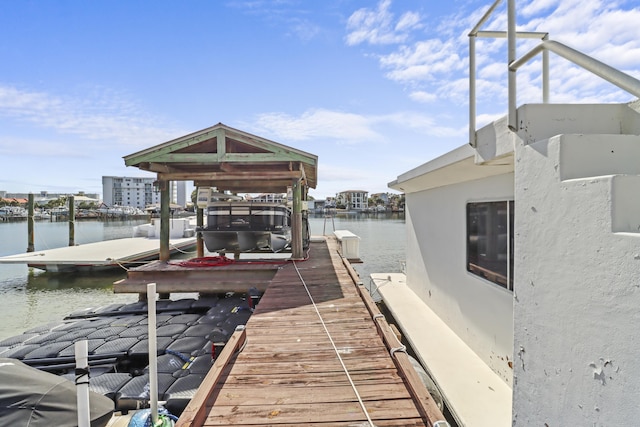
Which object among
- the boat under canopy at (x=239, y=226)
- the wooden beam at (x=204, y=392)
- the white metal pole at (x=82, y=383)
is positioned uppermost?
the boat under canopy at (x=239, y=226)

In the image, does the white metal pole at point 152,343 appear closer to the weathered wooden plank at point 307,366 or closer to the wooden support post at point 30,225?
the weathered wooden plank at point 307,366

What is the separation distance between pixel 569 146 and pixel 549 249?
511 mm

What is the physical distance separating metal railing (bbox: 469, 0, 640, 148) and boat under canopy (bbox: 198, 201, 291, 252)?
6433mm

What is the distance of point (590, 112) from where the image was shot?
6.25 feet

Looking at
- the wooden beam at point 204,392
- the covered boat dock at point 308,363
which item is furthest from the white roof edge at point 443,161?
the wooden beam at point 204,392

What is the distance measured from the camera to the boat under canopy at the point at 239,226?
333 inches

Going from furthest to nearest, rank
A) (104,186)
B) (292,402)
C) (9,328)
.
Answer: (104,186) < (9,328) < (292,402)

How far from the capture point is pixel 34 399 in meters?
2.66

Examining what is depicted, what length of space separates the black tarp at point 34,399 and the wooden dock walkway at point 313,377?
134cm

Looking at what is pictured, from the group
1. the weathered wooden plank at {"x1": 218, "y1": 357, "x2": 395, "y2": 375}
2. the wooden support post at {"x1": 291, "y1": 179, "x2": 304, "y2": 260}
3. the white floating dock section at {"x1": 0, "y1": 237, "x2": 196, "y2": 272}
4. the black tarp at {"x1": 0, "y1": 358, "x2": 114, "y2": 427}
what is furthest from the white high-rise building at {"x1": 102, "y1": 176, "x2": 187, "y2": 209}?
the weathered wooden plank at {"x1": 218, "y1": 357, "x2": 395, "y2": 375}

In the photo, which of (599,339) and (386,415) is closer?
(599,339)

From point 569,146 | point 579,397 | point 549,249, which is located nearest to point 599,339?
point 579,397

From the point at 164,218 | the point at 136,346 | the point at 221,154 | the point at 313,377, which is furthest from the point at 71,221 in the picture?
the point at 313,377

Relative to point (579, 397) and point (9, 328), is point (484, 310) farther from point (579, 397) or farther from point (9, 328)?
point (9, 328)
